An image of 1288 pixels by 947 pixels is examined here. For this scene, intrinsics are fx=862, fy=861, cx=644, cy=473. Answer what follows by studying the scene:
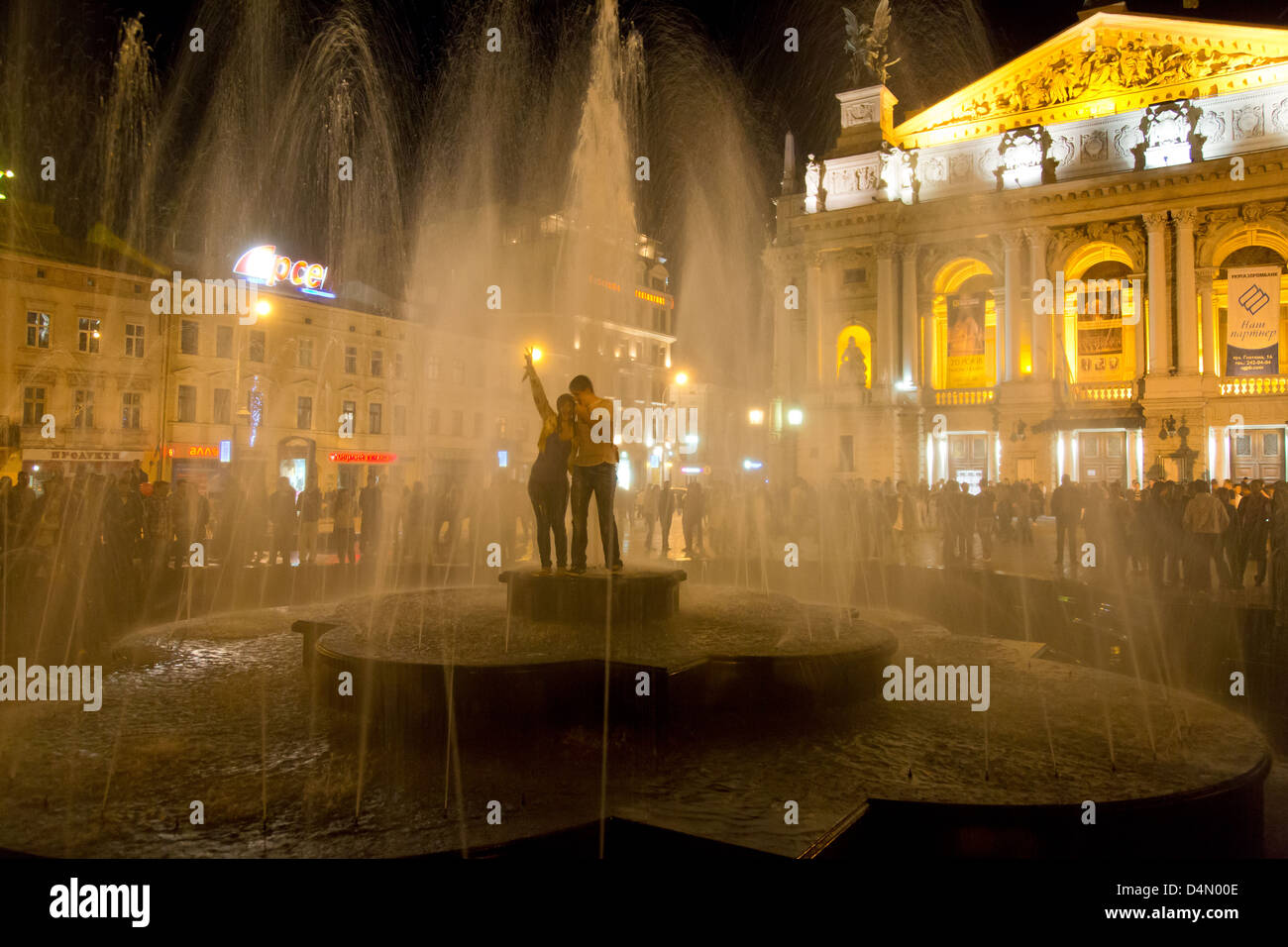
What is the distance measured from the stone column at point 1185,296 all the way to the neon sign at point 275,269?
3873 centimetres

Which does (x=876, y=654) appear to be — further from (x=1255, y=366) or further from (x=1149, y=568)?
(x=1255, y=366)

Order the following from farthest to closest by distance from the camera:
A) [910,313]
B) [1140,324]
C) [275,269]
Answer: [910,313], [1140,324], [275,269]

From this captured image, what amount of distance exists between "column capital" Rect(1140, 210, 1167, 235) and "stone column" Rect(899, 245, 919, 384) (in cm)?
1006

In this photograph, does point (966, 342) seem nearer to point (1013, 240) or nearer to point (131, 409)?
point (1013, 240)

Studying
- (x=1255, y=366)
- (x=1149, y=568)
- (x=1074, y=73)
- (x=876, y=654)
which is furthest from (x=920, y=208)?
(x=876, y=654)

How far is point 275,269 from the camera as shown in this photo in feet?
127

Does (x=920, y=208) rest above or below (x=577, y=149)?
above

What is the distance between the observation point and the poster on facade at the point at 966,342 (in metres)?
42.4

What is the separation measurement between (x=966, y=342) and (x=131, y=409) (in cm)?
3778

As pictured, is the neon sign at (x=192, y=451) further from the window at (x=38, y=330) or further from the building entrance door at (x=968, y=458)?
the building entrance door at (x=968, y=458)

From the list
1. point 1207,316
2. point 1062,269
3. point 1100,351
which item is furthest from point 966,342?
point 1207,316

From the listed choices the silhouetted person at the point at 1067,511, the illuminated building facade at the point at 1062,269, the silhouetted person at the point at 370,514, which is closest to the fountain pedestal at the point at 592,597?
the silhouetted person at the point at 370,514

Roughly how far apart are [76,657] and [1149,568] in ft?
55.3

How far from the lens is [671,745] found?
Answer: 17.9ft
